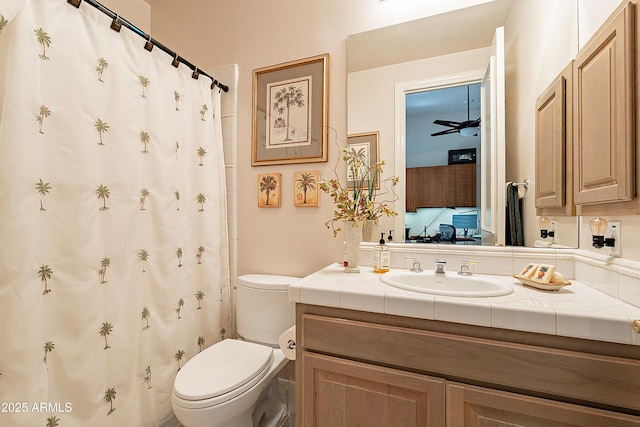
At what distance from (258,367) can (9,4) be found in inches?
62.1

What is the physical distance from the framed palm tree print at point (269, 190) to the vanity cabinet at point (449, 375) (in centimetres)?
84

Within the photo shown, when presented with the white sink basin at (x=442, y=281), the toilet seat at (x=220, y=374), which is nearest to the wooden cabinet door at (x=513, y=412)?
the white sink basin at (x=442, y=281)

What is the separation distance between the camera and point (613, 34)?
2.82 feet

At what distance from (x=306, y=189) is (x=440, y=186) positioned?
731 mm

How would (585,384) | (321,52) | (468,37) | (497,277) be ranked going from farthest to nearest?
(321,52)
(468,37)
(497,277)
(585,384)

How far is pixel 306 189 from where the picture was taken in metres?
1.70

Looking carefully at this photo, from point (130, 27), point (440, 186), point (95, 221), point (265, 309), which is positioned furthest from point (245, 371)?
point (130, 27)

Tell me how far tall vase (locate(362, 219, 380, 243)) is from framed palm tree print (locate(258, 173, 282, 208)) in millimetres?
564

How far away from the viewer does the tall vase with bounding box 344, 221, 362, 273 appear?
1362 millimetres

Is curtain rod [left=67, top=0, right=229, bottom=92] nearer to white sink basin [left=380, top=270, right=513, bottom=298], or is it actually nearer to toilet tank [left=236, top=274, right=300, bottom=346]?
toilet tank [left=236, top=274, right=300, bottom=346]

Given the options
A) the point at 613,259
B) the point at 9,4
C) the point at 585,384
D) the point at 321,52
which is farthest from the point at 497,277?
the point at 9,4

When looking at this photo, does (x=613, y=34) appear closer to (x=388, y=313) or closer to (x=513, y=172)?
(x=513, y=172)

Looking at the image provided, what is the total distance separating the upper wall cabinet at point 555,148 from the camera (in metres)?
1.13

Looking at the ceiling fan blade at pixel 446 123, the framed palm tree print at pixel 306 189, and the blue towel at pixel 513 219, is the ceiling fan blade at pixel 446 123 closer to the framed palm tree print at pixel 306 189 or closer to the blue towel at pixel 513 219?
the blue towel at pixel 513 219
